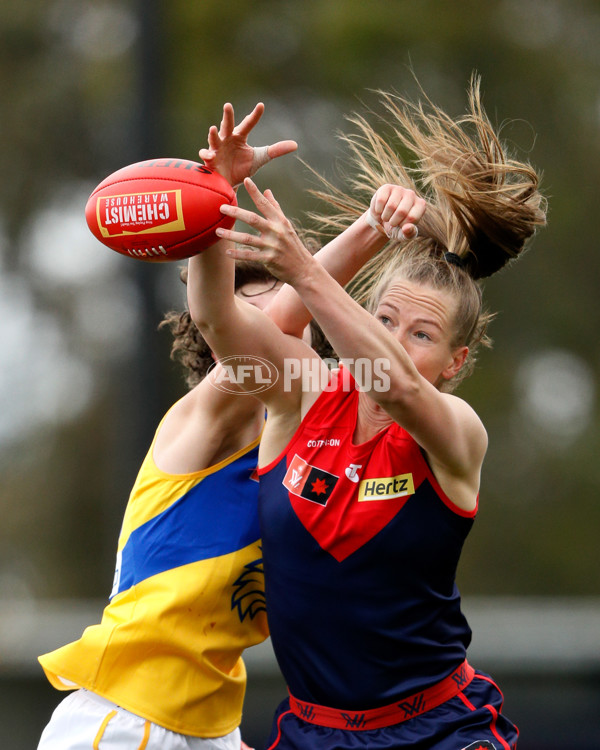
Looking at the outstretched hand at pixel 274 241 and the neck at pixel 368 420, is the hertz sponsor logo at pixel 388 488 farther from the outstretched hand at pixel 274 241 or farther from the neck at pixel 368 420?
the outstretched hand at pixel 274 241

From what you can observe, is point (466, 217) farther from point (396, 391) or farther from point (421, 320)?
point (396, 391)

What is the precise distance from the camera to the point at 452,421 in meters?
2.70

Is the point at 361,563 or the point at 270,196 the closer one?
the point at 270,196

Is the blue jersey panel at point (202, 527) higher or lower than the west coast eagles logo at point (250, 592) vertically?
higher

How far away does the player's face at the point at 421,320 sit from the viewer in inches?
113

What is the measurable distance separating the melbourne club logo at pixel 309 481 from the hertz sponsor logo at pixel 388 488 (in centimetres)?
10

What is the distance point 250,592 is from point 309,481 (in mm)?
510

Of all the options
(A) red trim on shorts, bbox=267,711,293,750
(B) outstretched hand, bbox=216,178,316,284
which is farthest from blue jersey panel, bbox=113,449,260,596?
(B) outstretched hand, bbox=216,178,316,284

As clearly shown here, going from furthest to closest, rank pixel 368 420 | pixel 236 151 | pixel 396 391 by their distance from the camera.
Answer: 1. pixel 368 420
2. pixel 236 151
3. pixel 396 391

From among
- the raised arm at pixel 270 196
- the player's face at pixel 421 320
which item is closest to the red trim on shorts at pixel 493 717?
the player's face at pixel 421 320

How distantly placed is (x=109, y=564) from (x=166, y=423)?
4.37 metres

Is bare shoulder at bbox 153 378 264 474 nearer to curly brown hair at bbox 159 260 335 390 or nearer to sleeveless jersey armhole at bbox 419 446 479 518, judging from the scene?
curly brown hair at bbox 159 260 335 390

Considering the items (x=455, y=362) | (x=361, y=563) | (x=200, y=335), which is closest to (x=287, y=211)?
(x=200, y=335)

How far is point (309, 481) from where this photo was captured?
281cm
